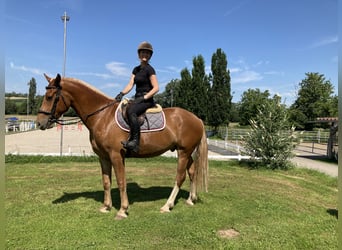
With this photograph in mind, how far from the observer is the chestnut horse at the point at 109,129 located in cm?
457

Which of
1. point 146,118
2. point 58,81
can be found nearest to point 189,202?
point 146,118

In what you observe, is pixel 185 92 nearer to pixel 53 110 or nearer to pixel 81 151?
pixel 81 151

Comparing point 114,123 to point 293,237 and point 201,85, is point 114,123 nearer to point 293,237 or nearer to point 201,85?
point 293,237

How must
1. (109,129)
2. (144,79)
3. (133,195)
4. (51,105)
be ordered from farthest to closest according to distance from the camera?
(133,195)
(144,79)
(109,129)
(51,105)

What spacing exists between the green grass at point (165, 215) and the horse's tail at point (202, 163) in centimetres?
40

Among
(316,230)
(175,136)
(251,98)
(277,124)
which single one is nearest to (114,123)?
(175,136)

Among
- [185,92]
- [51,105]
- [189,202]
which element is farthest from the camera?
[185,92]

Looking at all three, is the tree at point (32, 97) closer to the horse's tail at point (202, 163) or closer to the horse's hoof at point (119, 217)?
the horse's tail at point (202, 163)

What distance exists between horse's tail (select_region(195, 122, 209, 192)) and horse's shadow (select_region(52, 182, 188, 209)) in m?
0.70

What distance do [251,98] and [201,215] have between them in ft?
200

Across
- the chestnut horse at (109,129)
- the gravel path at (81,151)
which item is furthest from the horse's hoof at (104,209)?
the gravel path at (81,151)

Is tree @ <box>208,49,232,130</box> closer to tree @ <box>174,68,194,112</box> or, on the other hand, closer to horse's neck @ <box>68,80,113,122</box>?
tree @ <box>174,68,194,112</box>

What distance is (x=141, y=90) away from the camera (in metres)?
4.84

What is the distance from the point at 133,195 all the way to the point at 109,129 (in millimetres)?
2071
